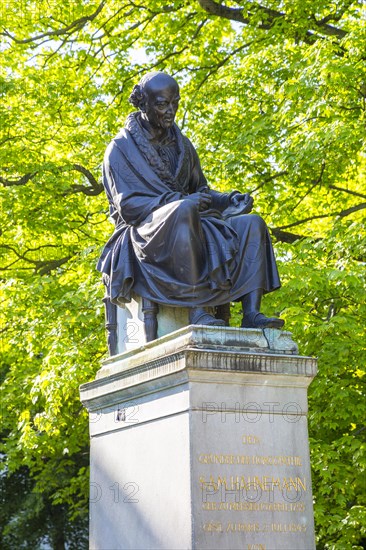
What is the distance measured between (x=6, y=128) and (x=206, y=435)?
10.00 m

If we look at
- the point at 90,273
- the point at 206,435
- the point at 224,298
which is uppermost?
the point at 90,273

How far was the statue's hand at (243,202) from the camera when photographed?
7098mm

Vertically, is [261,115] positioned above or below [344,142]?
above

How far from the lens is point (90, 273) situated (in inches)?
520

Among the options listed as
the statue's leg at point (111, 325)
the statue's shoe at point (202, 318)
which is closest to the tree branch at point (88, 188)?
the statue's leg at point (111, 325)

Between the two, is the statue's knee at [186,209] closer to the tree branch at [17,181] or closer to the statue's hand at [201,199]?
the statue's hand at [201,199]

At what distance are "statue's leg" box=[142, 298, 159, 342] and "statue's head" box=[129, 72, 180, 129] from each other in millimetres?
1341

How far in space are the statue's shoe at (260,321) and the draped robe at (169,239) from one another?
0.17m

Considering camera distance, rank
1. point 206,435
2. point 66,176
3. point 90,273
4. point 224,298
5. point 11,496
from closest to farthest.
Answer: point 206,435 < point 224,298 < point 90,273 < point 66,176 < point 11,496

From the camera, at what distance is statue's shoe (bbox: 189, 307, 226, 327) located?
617 cm

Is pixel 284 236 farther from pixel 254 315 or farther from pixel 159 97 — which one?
pixel 254 315

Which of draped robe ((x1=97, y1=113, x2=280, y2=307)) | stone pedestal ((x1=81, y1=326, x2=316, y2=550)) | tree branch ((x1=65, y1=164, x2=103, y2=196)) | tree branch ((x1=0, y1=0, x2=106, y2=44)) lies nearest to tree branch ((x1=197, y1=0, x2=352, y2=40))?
tree branch ((x1=0, y1=0, x2=106, y2=44))

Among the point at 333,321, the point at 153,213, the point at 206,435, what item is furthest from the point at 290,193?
the point at 206,435

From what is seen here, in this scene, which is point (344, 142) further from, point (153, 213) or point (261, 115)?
point (153, 213)
